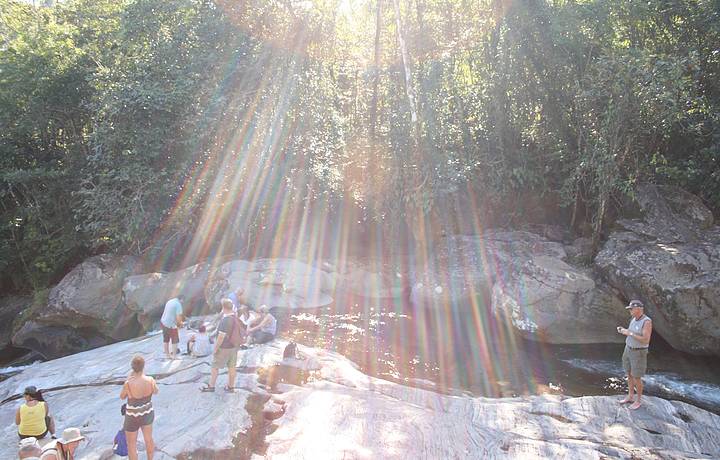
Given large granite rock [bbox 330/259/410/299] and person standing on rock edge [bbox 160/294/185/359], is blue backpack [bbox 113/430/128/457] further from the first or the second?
large granite rock [bbox 330/259/410/299]

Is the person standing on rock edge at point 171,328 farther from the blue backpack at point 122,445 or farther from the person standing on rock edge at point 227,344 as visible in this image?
the blue backpack at point 122,445

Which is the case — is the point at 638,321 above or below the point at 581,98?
below

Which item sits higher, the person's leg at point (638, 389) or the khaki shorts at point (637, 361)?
the khaki shorts at point (637, 361)

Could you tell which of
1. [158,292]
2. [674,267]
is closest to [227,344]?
[158,292]

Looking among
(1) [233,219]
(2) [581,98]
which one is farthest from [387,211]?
(2) [581,98]

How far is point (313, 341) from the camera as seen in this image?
12445 mm

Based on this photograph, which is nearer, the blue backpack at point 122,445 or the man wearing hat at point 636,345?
the blue backpack at point 122,445

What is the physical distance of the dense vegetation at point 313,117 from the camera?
15281 millimetres

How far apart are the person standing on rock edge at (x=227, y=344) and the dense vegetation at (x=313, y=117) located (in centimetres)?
980

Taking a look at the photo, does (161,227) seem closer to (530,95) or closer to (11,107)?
(11,107)

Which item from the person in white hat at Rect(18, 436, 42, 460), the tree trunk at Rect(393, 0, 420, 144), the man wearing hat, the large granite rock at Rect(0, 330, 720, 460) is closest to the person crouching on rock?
the large granite rock at Rect(0, 330, 720, 460)

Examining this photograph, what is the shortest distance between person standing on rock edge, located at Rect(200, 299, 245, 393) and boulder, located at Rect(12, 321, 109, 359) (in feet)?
31.8

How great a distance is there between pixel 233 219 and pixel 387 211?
6133 millimetres

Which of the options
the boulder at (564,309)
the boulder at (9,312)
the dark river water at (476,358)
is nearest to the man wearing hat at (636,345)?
the dark river water at (476,358)
